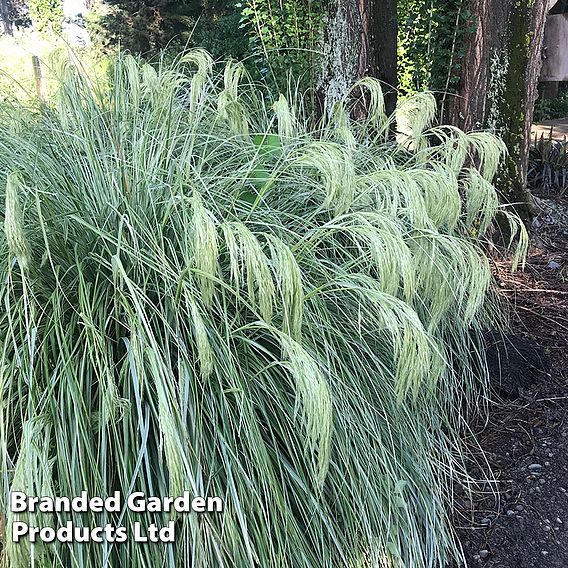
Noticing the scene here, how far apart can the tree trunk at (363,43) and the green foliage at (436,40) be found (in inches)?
7.5

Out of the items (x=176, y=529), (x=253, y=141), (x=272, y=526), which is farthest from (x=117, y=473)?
(x=253, y=141)

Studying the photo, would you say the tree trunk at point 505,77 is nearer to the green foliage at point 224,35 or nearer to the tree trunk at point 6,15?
the green foliage at point 224,35

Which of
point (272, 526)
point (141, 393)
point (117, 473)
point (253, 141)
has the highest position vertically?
point (253, 141)

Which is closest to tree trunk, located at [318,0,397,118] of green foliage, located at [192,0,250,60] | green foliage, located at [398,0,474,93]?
green foliage, located at [398,0,474,93]

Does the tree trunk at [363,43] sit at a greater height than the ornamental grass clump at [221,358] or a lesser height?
greater

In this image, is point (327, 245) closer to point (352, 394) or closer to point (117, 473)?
point (352, 394)

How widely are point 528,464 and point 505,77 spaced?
231cm

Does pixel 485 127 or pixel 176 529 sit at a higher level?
pixel 485 127

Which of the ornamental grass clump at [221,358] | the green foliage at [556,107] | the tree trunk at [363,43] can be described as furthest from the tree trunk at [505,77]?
the green foliage at [556,107]

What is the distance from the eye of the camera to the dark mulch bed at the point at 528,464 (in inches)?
63.4

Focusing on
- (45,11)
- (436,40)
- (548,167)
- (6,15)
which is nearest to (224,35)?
(548,167)

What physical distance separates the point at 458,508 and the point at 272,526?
2.22ft

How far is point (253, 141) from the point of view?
8.00 ft

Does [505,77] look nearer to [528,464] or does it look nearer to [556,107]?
[528,464]
